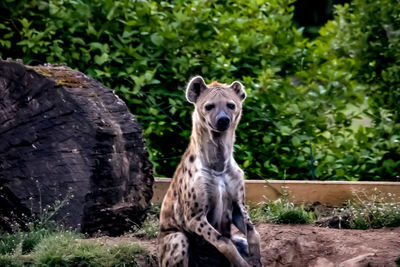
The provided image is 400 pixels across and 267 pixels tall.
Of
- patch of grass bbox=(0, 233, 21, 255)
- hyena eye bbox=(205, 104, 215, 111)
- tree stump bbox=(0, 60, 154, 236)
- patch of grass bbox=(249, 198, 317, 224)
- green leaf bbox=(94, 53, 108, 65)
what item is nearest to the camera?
hyena eye bbox=(205, 104, 215, 111)

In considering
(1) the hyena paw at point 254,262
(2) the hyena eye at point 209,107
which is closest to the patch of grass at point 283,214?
(1) the hyena paw at point 254,262

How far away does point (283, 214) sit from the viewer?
667cm

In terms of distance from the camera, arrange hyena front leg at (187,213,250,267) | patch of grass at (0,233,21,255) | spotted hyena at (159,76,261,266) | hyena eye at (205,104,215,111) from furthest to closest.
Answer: patch of grass at (0,233,21,255) → hyena eye at (205,104,215,111) → spotted hyena at (159,76,261,266) → hyena front leg at (187,213,250,267)

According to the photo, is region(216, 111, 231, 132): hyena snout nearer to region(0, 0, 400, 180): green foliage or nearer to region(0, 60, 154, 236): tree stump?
region(0, 60, 154, 236): tree stump

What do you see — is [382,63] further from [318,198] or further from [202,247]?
[202,247]

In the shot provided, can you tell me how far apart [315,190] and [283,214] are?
0.71 m

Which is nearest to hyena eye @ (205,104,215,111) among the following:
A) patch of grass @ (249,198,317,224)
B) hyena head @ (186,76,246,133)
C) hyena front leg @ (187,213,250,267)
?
hyena head @ (186,76,246,133)

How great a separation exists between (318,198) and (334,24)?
2.50 metres

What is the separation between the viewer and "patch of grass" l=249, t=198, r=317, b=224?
667cm

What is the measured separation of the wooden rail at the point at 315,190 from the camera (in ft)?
23.7

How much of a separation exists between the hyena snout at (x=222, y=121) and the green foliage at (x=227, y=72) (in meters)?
2.61

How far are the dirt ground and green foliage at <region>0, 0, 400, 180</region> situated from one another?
1598 mm

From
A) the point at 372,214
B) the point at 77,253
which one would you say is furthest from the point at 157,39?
the point at 77,253

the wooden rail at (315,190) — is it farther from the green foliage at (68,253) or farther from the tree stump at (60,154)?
the green foliage at (68,253)
